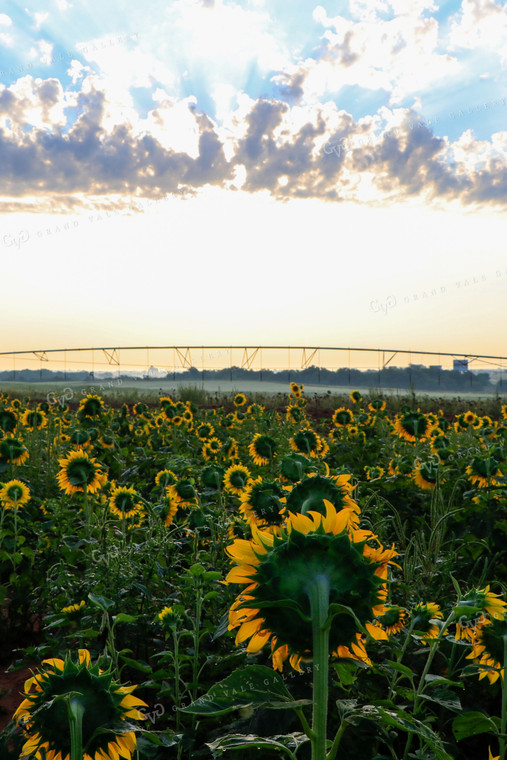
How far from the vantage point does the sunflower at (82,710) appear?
0.82 metres

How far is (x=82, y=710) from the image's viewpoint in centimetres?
80

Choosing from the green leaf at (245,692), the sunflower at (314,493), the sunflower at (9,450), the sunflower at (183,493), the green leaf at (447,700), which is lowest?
the green leaf at (447,700)

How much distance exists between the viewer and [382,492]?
4051 mm

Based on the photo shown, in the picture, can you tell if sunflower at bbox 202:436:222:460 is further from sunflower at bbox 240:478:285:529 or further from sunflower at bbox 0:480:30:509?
sunflower at bbox 240:478:285:529

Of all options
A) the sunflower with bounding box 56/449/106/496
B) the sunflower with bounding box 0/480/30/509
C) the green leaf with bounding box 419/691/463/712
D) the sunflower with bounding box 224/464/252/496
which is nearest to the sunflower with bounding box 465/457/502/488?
the sunflower with bounding box 224/464/252/496

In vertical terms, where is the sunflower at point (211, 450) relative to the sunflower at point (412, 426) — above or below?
below

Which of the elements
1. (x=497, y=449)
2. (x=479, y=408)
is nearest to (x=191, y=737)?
(x=497, y=449)

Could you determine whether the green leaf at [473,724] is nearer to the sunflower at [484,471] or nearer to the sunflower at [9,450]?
the sunflower at [484,471]

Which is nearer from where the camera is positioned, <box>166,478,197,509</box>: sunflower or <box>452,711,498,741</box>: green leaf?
<box>452,711,498,741</box>: green leaf

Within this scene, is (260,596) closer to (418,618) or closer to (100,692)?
(100,692)

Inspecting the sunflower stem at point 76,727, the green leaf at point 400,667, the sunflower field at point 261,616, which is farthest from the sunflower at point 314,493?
the sunflower stem at point 76,727

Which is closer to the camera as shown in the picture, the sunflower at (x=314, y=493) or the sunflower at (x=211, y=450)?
the sunflower at (x=314, y=493)

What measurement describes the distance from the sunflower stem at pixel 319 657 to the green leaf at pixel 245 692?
0.04 meters

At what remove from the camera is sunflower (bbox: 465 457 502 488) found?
11.4 feet
